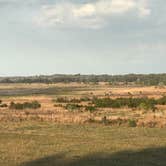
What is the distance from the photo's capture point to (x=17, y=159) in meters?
20.7

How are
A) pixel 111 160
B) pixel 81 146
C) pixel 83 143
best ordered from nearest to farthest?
pixel 111 160
pixel 81 146
pixel 83 143

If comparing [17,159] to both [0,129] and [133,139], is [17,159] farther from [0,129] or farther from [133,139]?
[0,129]

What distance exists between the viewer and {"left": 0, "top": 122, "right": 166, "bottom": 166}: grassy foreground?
2042 cm

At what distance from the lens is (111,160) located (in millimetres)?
20500

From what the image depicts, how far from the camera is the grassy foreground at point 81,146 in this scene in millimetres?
20422

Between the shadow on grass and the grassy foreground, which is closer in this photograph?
the shadow on grass

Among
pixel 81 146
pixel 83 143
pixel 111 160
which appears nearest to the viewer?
pixel 111 160

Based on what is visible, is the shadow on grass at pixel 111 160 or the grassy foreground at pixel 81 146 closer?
the shadow on grass at pixel 111 160

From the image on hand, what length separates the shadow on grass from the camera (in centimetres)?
1975

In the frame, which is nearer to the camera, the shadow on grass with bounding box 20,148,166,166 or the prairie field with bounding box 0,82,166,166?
the shadow on grass with bounding box 20,148,166,166

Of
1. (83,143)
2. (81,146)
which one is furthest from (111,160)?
(83,143)

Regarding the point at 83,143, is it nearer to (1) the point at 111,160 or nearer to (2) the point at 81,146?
(2) the point at 81,146

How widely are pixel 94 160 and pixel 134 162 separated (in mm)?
1538

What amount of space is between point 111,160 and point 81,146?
4.33m
